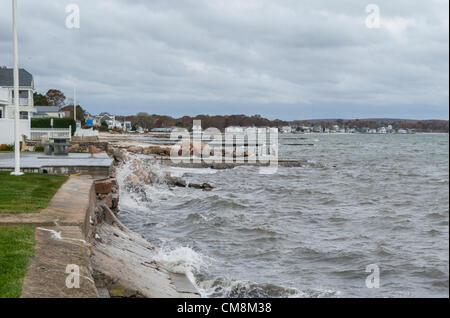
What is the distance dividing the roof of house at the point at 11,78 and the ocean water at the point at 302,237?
24.4 metres

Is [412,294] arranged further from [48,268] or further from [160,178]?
[160,178]

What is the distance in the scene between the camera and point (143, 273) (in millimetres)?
8438

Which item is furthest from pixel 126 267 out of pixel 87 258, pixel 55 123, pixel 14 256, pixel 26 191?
pixel 55 123

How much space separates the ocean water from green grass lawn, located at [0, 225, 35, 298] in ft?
11.0

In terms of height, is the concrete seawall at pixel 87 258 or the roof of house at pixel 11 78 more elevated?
the roof of house at pixel 11 78

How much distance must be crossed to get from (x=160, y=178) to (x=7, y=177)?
579 inches

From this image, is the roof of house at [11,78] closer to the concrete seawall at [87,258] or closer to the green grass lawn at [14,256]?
the concrete seawall at [87,258]

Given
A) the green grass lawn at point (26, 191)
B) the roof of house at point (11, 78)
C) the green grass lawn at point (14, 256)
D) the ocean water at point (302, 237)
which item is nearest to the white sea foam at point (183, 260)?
the ocean water at point (302, 237)

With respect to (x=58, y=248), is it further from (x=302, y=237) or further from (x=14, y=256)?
(x=302, y=237)

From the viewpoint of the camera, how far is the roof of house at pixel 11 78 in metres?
43.3

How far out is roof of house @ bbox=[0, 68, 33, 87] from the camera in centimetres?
4331

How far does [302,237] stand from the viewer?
13578mm

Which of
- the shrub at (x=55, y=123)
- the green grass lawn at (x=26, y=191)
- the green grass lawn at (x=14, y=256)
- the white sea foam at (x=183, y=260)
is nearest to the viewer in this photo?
the green grass lawn at (x=14, y=256)

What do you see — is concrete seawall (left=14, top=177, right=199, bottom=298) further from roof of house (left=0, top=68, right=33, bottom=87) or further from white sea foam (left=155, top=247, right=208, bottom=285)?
roof of house (left=0, top=68, right=33, bottom=87)
